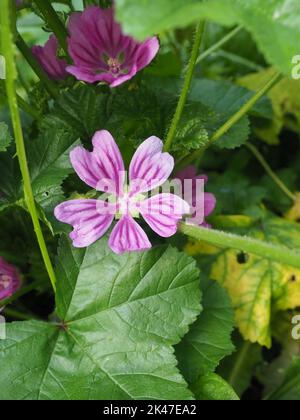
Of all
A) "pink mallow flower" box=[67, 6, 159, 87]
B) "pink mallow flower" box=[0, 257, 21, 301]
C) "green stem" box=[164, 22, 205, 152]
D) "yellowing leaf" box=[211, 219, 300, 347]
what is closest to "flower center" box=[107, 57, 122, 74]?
"pink mallow flower" box=[67, 6, 159, 87]

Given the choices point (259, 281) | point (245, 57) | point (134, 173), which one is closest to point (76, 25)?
Result: point (134, 173)

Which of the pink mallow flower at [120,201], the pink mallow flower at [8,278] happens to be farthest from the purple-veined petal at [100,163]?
the pink mallow flower at [8,278]

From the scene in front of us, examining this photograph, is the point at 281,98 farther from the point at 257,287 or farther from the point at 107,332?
the point at 107,332

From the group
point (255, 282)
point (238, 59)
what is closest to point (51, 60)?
point (255, 282)

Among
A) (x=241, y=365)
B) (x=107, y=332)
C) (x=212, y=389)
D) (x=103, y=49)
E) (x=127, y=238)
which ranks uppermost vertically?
(x=103, y=49)

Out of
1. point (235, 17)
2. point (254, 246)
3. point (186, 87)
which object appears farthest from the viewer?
point (186, 87)

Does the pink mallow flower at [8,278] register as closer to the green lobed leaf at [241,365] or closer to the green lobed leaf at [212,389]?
the green lobed leaf at [212,389]

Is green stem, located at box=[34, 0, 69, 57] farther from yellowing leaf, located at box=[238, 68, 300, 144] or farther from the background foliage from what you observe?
yellowing leaf, located at box=[238, 68, 300, 144]
